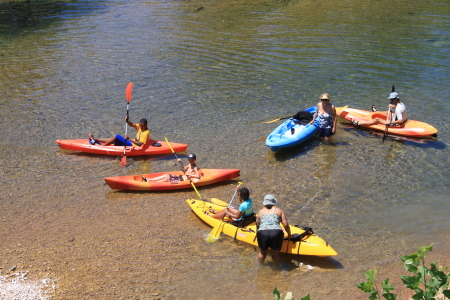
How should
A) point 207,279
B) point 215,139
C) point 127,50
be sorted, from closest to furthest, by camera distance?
1. point 207,279
2. point 215,139
3. point 127,50

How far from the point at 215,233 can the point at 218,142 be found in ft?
13.8

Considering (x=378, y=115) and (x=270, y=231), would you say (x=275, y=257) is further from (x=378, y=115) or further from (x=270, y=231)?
(x=378, y=115)

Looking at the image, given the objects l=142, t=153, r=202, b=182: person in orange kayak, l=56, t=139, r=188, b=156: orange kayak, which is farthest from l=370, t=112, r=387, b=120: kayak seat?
l=142, t=153, r=202, b=182: person in orange kayak

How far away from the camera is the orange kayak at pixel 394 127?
1137 centimetres

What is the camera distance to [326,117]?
38.4ft

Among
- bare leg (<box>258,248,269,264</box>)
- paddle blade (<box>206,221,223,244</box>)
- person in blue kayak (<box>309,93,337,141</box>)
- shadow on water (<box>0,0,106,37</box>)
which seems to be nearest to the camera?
bare leg (<box>258,248,269,264</box>)

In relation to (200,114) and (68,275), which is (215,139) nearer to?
(200,114)

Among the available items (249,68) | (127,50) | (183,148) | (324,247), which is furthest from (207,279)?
(127,50)

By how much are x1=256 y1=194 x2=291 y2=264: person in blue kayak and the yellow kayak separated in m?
0.20

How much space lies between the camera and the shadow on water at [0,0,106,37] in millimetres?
23188

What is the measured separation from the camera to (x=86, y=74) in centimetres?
1664

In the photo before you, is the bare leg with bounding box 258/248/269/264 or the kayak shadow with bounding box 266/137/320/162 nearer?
the bare leg with bounding box 258/248/269/264

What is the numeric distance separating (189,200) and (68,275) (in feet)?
8.96

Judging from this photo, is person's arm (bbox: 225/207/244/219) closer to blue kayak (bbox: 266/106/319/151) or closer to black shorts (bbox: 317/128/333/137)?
blue kayak (bbox: 266/106/319/151)
